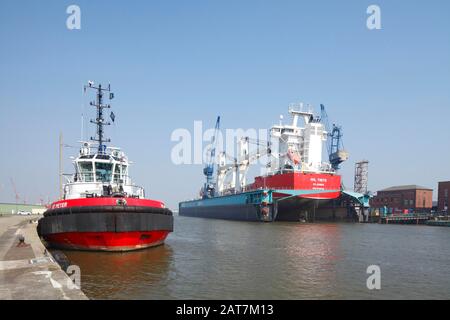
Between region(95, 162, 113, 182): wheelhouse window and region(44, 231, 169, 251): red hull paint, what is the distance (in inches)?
202

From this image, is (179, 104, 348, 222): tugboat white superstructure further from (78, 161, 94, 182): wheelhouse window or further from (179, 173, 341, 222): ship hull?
(78, 161, 94, 182): wheelhouse window

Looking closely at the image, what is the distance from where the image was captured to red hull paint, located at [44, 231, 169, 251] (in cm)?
1969

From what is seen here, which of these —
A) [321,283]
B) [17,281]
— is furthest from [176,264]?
[17,281]

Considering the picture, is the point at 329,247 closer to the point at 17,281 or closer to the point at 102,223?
the point at 102,223

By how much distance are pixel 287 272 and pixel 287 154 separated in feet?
165

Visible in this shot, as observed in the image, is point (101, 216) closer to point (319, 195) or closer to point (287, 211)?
point (319, 195)

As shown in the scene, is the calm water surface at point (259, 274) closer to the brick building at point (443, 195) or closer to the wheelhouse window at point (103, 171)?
the wheelhouse window at point (103, 171)

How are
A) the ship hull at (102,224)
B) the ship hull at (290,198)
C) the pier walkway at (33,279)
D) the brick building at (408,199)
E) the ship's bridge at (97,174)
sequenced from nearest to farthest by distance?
the pier walkway at (33,279)
the ship hull at (102,224)
the ship's bridge at (97,174)
the ship hull at (290,198)
the brick building at (408,199)

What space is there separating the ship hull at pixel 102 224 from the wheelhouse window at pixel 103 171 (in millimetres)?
3852

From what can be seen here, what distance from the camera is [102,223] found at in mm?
19281

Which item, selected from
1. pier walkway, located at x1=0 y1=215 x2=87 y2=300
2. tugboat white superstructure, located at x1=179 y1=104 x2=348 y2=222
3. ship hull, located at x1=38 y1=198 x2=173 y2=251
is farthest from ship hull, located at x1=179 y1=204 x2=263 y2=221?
pier walkway, located at x1=0 y1=215 x2=87 y2=300

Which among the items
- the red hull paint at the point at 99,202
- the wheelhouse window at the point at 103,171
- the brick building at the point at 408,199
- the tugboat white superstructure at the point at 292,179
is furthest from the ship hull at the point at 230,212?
the red hull paint at the point at 99,202

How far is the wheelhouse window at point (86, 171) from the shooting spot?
2439 centimetres

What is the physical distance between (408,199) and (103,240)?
92.1m
